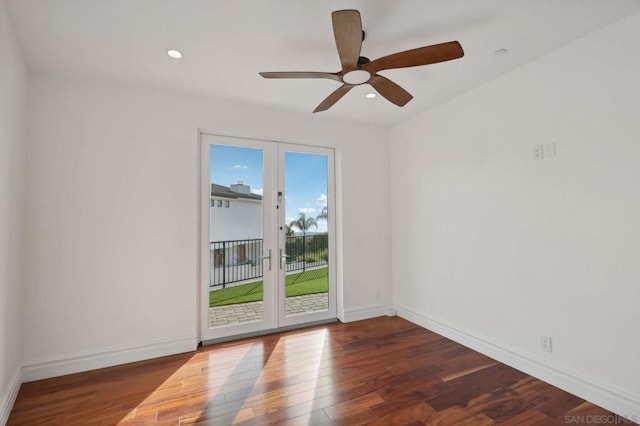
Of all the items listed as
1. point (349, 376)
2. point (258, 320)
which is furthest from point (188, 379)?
point (349, 376)

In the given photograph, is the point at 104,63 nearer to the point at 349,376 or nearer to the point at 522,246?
the point at 349,376

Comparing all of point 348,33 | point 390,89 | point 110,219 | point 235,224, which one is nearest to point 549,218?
point 390,89

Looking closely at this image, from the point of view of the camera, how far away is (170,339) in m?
3.05

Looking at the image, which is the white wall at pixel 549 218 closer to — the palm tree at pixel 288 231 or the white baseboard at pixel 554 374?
the white baseboard at pixel 554 374

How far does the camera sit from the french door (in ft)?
11.2

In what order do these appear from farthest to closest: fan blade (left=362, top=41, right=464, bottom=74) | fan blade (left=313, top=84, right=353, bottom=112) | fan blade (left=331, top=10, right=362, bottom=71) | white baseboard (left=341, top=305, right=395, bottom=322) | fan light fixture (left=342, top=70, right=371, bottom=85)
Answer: white baseboard (left=341, top=305, right=395, bottom=322), fan blade (left=313, top=84, right=353, bottom=112), fan light fixture (left=342, top=70, right=371, bottom=85), fan blade (left=362, top=41, right=464, bottom=74), fan blade (left=331, top=10, right=362, bottom=71)

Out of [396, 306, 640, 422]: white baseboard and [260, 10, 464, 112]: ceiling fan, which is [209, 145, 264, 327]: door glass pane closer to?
[260, 10, 464, 112]: ceiling fan

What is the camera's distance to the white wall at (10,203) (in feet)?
6.56

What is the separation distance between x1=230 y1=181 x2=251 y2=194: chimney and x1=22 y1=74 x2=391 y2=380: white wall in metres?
0.44

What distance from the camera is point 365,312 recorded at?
13.4 ft

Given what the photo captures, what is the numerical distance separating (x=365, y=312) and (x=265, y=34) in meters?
3.46

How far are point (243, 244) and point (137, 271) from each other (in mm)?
1106

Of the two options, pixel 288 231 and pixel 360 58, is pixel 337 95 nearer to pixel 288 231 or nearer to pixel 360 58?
pixel 360 58

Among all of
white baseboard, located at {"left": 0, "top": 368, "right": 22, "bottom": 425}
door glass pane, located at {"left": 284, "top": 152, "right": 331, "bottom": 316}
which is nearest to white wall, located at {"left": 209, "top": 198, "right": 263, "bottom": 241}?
door glass pane, located at {"left": 284, "top": 152, "right": 331, "bottom": 316}
